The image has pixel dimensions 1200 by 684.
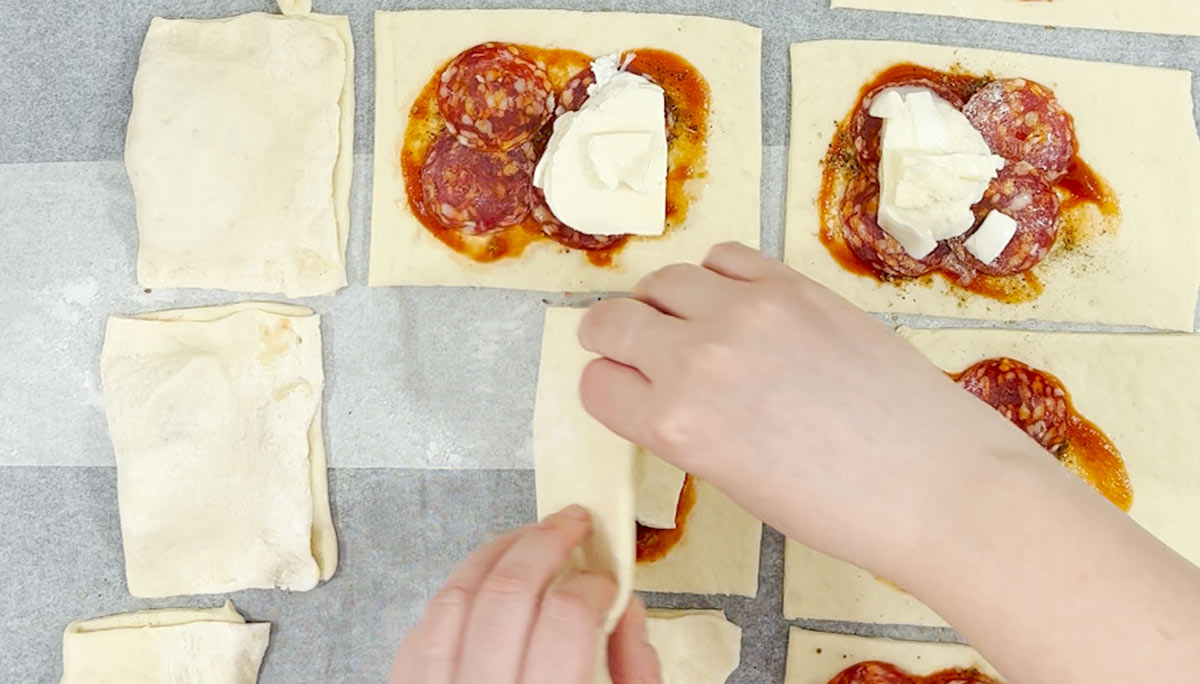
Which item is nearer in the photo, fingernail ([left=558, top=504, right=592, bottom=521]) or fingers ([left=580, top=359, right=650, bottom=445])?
fingers ([left=580, top=359, right=650, bottom=445])

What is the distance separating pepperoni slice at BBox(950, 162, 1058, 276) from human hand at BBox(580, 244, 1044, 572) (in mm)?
479

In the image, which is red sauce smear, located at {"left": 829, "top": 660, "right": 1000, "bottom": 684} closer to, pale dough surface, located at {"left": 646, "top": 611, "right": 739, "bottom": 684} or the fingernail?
pale dough surface, located at {"left": 646, "top": 611, "right": 739, "bottom": 684}

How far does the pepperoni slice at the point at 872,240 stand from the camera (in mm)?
1125

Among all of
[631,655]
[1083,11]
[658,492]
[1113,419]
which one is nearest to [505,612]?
[631,655]

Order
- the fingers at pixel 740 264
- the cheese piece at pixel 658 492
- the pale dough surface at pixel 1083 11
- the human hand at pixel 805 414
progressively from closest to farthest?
the human hand at pixel 805 414, the fingers at pixel 740 264, the cheese piece at pixel 658 492, the pale dough surface at pixel 1083 11

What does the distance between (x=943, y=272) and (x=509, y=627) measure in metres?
0.78

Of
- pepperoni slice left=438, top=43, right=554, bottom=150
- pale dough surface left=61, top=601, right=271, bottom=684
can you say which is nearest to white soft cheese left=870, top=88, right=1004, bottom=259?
pepperoni slice left=438, top=43, right=554, bottom=150

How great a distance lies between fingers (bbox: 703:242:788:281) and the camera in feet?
2.54

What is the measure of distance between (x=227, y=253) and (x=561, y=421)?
54 centimetres

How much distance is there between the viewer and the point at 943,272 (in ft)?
3.77

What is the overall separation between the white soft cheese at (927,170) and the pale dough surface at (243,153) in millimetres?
723

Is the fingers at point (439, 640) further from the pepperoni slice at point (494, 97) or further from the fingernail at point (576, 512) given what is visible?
the pepperoni slice at point (494, 97)

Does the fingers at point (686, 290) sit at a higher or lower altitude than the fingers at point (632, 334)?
higher

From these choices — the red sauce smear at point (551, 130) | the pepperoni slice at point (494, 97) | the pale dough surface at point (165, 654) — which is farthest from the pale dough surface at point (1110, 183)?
the pale dough surface at point (165, 654)
